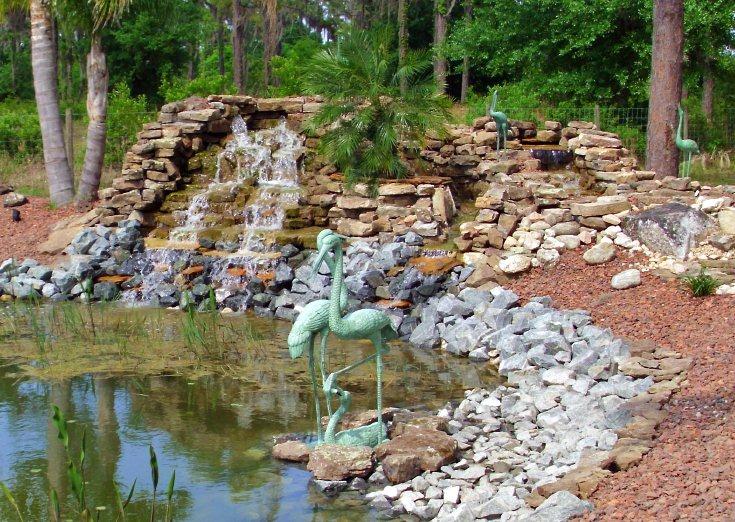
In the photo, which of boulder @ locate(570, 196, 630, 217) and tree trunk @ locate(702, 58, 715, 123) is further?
tree trunk @ locate(702, 58, 715, 123)

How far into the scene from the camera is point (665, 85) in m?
12.2

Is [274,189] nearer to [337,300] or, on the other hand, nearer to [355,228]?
[355,228]

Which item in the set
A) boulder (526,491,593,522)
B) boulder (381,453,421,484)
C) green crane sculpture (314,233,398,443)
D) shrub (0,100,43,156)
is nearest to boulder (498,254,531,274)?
green crane sculpture (314,233,398,443)

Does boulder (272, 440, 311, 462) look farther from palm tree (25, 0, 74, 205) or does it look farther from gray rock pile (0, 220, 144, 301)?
palm tree (25, 0, 74, 205)

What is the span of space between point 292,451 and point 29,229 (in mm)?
9708

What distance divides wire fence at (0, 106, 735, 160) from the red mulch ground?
7.55 ft

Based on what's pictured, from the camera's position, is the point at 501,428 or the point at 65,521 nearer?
the point at 65,521

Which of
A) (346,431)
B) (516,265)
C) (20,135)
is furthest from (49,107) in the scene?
(346,431)

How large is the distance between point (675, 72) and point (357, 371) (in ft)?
22.2

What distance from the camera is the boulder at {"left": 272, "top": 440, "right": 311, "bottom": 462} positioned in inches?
242

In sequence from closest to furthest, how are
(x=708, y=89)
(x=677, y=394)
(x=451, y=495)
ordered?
(x=451, y=495)
(x=677, y=394)
(x=708, y=89)

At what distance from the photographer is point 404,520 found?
5289mm

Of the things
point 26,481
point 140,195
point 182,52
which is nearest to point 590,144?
point 140,195

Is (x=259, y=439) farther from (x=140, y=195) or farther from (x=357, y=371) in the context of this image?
(x=140, y=195)
